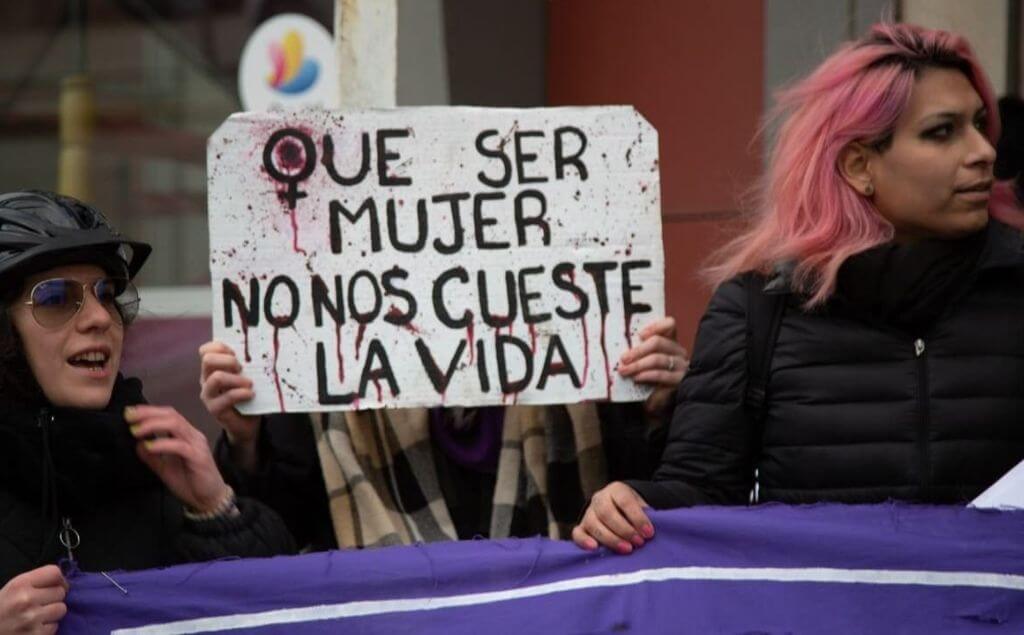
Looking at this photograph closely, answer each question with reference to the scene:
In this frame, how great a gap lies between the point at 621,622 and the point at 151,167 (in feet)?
14.9

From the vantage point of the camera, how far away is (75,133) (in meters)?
6.99

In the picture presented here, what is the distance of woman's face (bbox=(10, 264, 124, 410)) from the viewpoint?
9.05 ft

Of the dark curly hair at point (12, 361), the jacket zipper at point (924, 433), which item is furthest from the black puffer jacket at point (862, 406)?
the dark curly hair at point (12, 361)

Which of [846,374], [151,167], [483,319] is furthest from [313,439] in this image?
[151,167]

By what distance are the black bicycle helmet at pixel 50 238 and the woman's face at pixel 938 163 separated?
4.33ft

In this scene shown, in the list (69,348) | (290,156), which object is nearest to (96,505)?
(69,348)

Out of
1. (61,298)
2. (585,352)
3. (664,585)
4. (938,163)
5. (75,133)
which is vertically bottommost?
(664,585)

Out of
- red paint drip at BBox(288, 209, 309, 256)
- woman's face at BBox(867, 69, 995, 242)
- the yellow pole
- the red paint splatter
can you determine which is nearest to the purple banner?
woman's face at BBox(867, 69, 995, 242)

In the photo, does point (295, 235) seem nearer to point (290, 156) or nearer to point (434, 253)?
point (290, 156)

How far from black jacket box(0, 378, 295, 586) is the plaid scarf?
1.16ft

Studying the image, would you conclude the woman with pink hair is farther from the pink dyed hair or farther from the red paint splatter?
the red paint splatter

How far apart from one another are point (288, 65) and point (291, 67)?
0.03 meters

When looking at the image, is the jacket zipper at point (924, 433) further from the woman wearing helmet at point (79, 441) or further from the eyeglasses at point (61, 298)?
the eyeglasses at point (61, 298)

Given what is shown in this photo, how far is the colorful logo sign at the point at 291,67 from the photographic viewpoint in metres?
6.06
